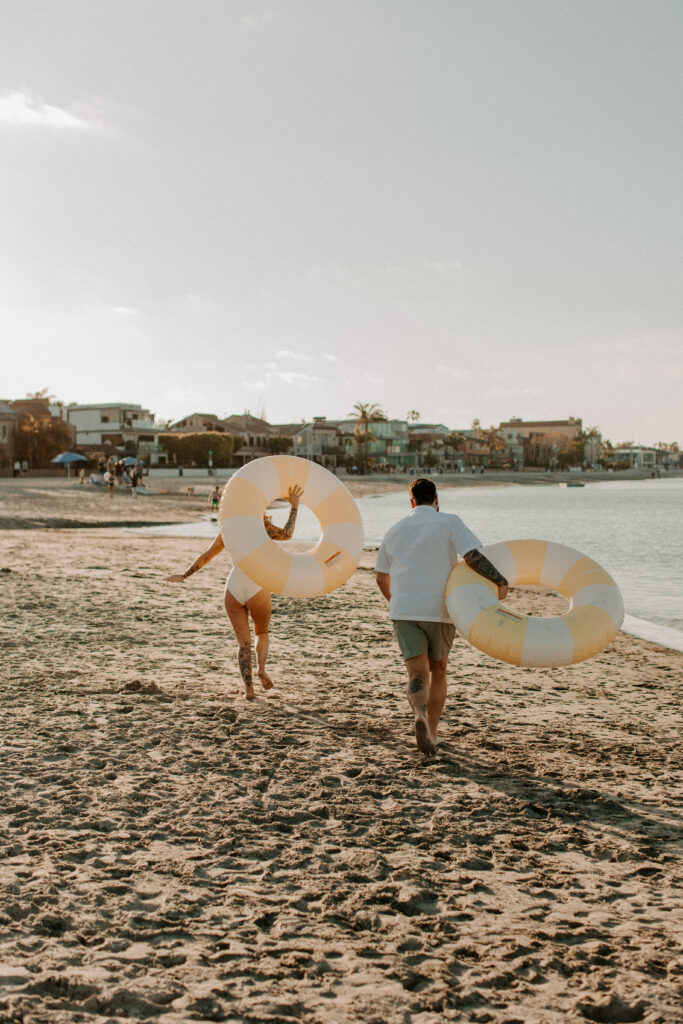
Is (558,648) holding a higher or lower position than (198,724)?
higher

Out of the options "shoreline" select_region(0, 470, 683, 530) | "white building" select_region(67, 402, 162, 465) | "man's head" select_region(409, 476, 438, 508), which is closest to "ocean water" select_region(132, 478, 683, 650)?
"shoreline" select_region(0, 470, 683, 530)

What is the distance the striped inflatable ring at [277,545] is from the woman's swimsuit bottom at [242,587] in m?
0.11

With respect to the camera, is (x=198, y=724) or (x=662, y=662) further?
(x=662, y=662)

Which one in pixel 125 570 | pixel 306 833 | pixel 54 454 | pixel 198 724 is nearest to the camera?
pixel 306 833

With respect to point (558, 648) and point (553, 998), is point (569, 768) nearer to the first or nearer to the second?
point (558, 648)

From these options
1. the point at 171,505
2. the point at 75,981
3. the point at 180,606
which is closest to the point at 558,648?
the point at 75,981

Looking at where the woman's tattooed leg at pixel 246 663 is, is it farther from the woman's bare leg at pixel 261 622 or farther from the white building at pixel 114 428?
the white building at pixel 114 428

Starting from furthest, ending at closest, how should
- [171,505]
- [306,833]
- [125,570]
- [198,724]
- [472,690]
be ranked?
1. [171,505]
2. [125,570]
3. [472,690]
4. [198,724]
5. [306,833]

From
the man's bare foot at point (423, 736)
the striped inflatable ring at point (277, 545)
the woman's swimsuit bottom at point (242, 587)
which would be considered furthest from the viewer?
the woman's swimsuit bottom at point (242, 587)

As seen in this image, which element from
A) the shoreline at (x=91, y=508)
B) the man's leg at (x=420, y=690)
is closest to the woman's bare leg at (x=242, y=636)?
the man's leg at (x=420, y=690)

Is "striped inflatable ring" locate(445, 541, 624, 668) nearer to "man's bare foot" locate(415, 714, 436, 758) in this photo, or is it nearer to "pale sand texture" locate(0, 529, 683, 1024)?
"man's bare foot" locate(415, 714, 436, 758)

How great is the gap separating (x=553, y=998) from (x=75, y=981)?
4.83 ft

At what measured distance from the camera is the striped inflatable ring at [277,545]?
571 cm

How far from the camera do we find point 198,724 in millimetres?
5316
